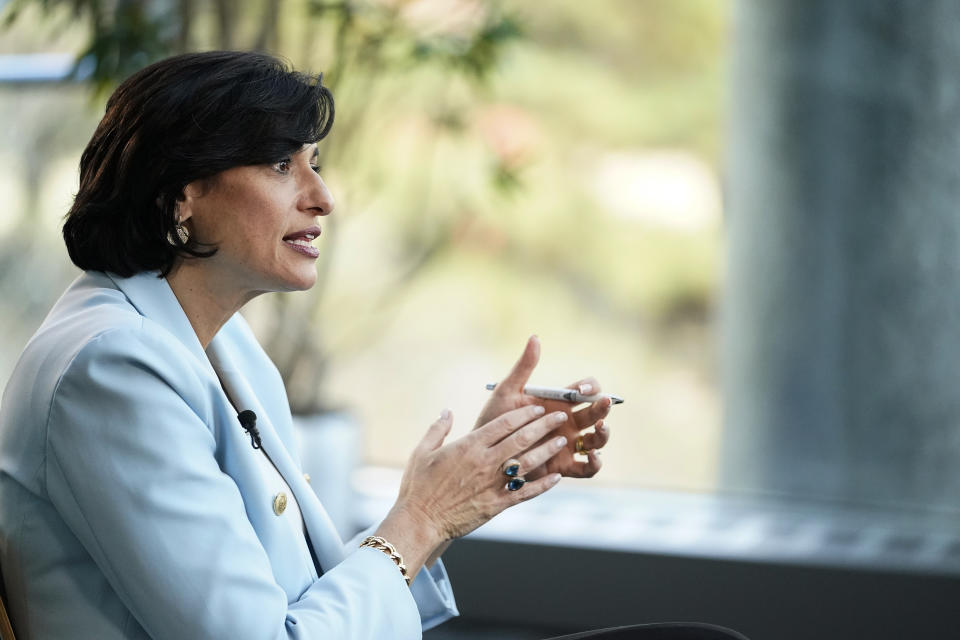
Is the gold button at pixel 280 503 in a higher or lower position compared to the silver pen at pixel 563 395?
lower

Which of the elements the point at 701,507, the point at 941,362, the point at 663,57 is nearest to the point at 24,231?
the point at 663,57

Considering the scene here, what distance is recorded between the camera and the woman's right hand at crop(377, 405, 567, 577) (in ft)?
4.52

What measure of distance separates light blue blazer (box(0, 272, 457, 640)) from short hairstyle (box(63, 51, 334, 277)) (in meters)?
0.07

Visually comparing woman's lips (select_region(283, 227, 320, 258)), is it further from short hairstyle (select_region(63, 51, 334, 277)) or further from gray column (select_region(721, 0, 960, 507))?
gray column (select_region(721, 0, 960, 507))

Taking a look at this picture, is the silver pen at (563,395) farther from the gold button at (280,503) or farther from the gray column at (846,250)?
the gray column at (846,250)

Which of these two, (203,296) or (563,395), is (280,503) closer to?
(203,296)

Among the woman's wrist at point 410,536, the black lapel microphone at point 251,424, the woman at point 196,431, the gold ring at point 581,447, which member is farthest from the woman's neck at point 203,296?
the gold ring at point 581,447

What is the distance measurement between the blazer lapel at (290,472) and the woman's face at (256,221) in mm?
158

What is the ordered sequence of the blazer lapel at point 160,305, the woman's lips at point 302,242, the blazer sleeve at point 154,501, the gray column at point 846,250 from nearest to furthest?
the blazer sleeve at point 154,501, the blazer lapel at point 160,305, the woman's lips at point 302,242, the gray column at point 846,250

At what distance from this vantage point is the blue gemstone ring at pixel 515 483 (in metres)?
1.42

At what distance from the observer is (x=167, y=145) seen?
4.34 ft

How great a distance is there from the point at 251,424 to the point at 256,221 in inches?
A: 11.0

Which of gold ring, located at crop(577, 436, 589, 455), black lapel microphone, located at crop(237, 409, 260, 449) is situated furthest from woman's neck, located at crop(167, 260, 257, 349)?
gold ring, located at crop(577, 436, 589, 455)

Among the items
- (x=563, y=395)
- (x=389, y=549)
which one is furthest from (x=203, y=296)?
(x=563, y=395)
